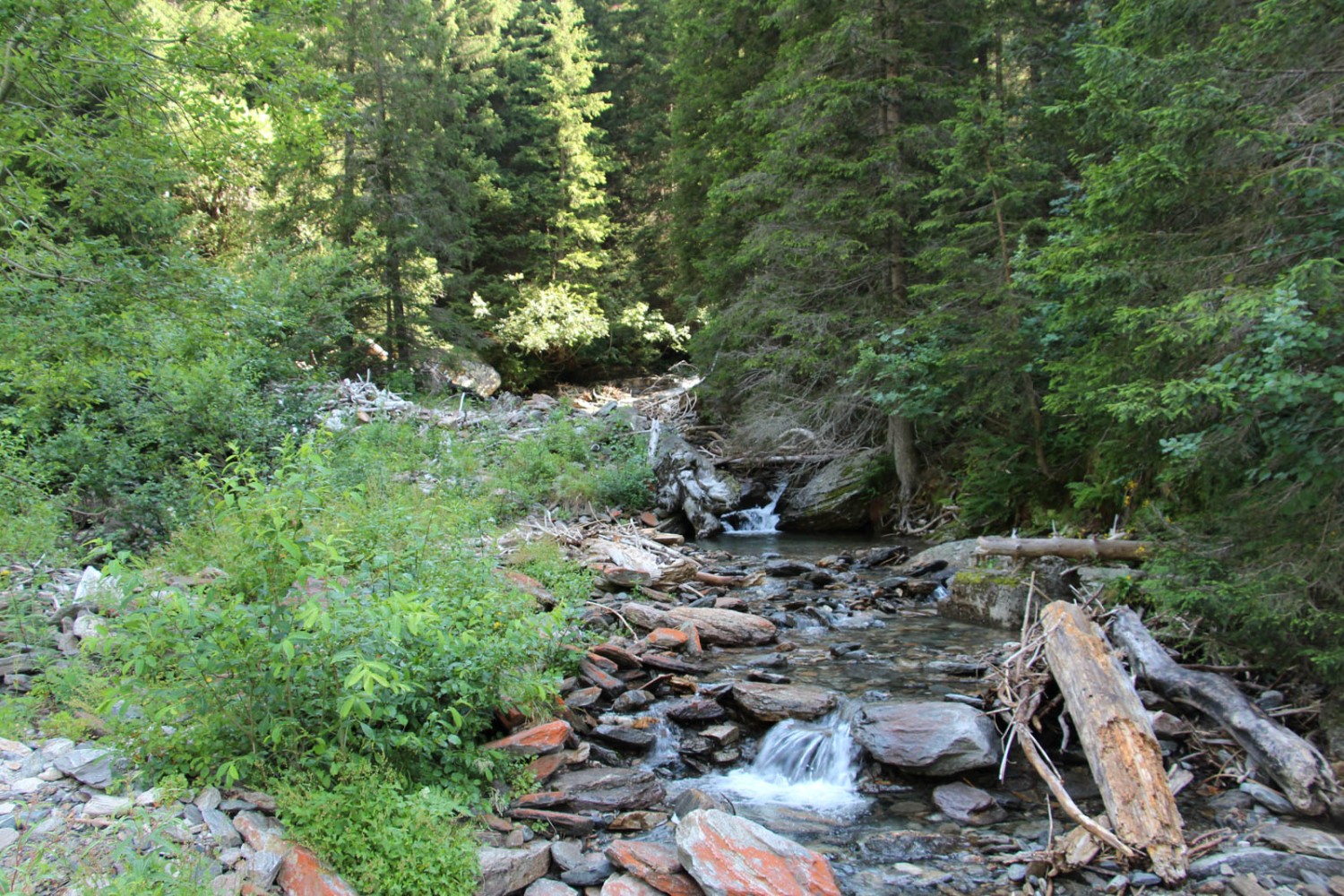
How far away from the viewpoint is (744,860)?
144 inches

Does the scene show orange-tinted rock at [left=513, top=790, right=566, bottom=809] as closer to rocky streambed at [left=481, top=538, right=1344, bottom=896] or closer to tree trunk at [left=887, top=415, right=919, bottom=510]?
rocky streambed at [left=481, top=538, right=1344, bottom=896]

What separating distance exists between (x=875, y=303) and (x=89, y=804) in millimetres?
11835

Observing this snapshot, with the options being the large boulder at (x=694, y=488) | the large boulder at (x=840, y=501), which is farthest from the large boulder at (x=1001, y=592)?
the large boulder at (x=694, y=488)

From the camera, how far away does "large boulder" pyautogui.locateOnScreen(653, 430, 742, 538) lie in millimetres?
13698

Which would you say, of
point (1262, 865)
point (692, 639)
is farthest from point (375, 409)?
point (1262, 865)

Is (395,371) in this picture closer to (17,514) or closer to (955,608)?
(17,514)

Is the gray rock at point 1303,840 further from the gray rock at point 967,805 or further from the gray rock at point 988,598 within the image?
A: the gray rock at point 988,598

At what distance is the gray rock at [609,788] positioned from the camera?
455cm

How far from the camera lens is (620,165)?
28953 millimetres

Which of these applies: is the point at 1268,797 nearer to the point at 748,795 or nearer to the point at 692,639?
the point at 748,795

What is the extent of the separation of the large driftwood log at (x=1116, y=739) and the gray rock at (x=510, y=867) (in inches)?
122

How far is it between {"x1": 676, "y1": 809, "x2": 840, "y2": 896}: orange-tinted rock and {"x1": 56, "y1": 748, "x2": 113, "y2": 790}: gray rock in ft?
8.96

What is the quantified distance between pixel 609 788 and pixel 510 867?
1125mm

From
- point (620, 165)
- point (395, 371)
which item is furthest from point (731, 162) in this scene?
point (620, 165)
